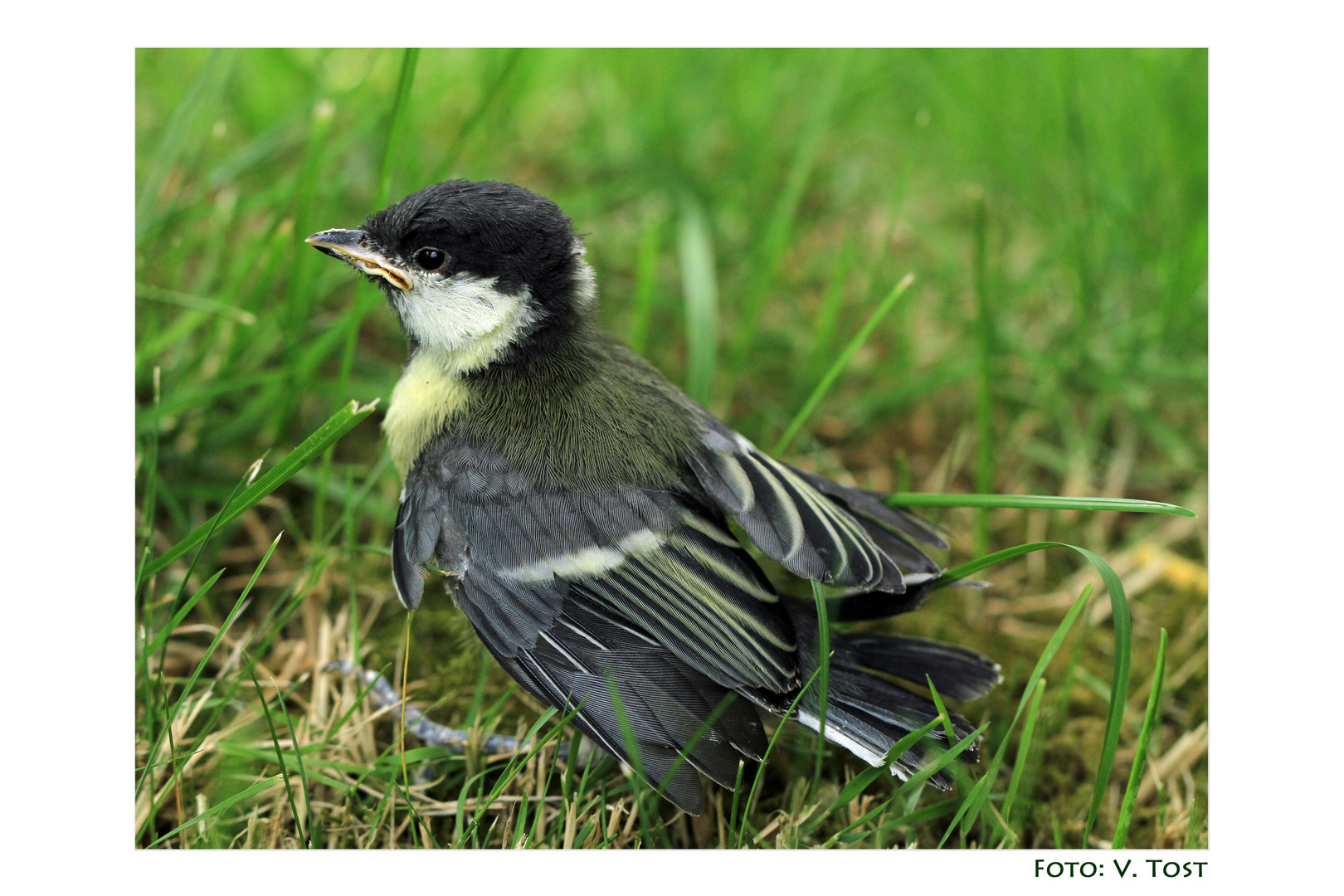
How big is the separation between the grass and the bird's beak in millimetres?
221

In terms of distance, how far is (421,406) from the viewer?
176 cm

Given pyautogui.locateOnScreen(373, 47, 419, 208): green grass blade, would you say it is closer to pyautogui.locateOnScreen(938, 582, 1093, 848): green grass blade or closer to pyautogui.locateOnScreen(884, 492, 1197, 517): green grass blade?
pyautogui.locateOnScreen(884, 492, 1197, 517): green grass blade

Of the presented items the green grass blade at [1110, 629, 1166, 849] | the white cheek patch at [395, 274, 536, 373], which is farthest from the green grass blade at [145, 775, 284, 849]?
the green grass blade at [1110, 629, 1166, 849]

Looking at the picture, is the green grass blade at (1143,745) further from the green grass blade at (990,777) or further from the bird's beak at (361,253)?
the bird's beak at (361,253)

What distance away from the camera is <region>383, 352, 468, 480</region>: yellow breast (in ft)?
5.68

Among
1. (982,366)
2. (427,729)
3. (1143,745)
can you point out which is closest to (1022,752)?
(1143,745)

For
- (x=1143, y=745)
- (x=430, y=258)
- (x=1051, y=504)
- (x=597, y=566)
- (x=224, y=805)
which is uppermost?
(x=430, y=258)

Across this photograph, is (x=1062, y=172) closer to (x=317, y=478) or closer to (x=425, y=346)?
(x=425, y=346)

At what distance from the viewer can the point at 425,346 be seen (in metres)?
1.77

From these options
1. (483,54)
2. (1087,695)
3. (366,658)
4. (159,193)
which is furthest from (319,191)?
(1087,695)

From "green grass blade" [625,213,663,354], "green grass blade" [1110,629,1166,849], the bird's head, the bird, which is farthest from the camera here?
"green grass blade" [625,213,663,354]

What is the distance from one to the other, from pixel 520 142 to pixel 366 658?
1.64 meters

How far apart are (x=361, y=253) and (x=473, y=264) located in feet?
0.72

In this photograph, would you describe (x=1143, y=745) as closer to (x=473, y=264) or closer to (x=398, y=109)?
(x=473, y=264)
